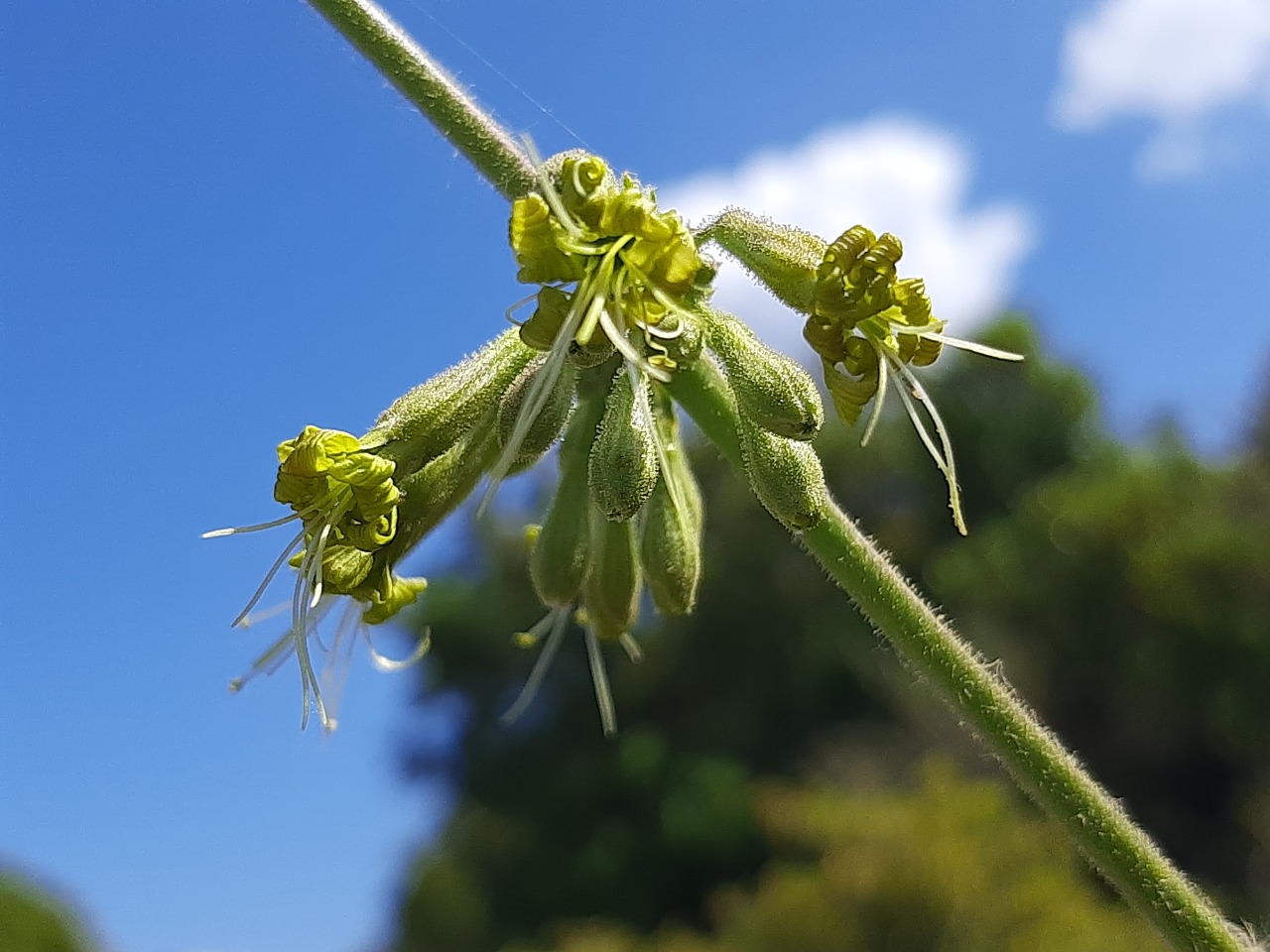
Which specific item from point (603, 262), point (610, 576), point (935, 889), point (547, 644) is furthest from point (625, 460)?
point (935, 889)

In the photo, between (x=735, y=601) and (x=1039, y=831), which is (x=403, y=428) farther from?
(x=735, y=601)

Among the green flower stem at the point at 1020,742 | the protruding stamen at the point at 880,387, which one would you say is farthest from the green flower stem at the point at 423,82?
the green flower stem at the point at 1020,742

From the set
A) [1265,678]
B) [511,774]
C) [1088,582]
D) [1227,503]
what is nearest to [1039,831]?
[1265,678]

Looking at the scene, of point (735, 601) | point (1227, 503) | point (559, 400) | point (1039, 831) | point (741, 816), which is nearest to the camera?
point (559, 400)

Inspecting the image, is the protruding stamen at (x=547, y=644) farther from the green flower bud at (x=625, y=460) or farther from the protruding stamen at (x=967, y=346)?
the protruding stamen at (x=967, y=346)

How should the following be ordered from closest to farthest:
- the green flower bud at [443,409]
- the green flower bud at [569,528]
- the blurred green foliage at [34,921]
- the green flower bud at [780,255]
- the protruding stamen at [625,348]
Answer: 1. the protruding stamen at [625,348]
2. the green flower bud at [780,255]
3. the green flower bud at [443,409]
4. the green flower bud at [569,528]
5. the blurred green foliage at [34,921]

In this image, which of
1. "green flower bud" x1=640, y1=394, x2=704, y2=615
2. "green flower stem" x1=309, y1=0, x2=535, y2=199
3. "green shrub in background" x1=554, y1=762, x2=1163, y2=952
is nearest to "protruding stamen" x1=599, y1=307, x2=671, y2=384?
"green flower stem" x1=309, y1=0, x2=535, y2=199
